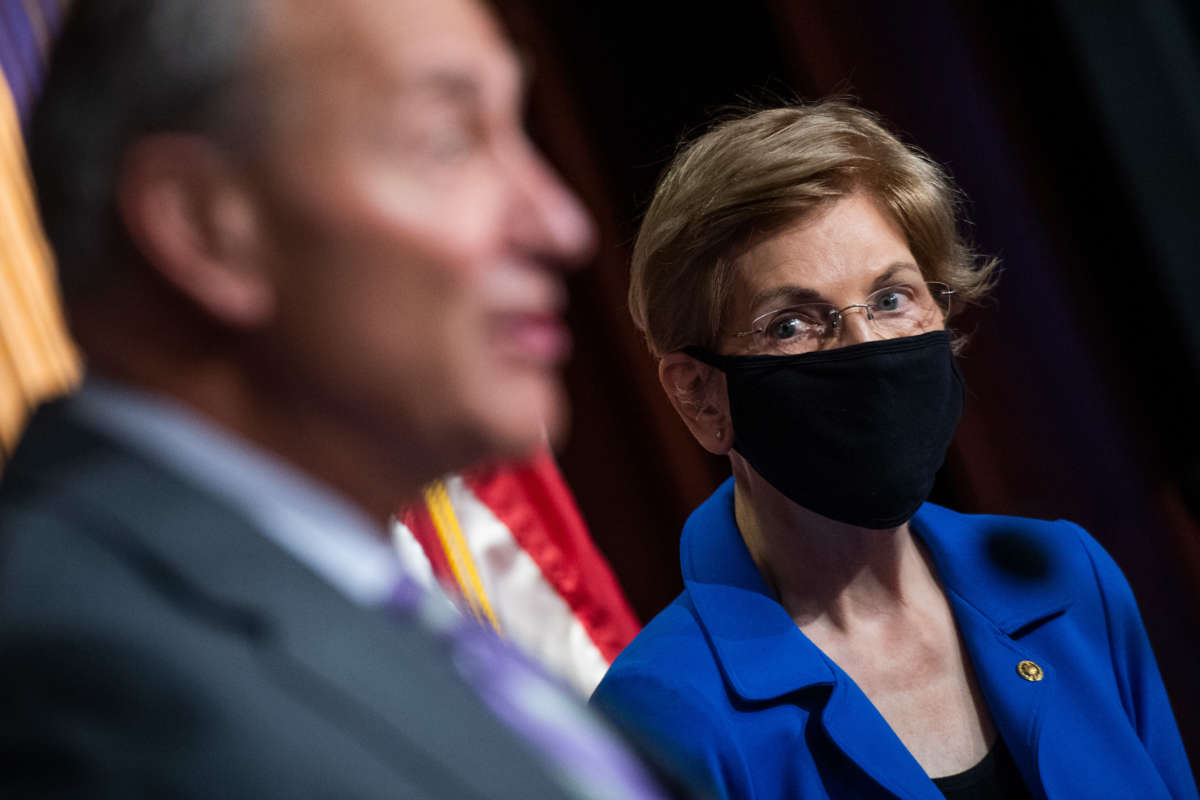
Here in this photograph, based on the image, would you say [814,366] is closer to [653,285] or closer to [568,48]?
[653,285]

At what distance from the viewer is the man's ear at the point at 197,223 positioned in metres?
0.59

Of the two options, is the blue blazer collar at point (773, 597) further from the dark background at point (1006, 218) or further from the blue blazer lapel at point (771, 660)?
the dark background at point (1006, 218)

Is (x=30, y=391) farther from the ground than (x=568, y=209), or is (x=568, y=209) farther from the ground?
(x=568, y=209)

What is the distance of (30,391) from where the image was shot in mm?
1231

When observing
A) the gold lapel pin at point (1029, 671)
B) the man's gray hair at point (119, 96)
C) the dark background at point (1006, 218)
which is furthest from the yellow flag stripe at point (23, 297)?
the gold lapel pin at point (1029, 671)

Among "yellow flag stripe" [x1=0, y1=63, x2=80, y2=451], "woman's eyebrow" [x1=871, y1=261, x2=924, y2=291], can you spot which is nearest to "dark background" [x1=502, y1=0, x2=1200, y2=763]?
"woman's eyebrow" [x1=871, y1=261, x2=924, y2=291]

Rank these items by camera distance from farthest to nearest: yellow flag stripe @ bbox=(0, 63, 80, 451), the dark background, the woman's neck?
the dark background
the woman's neck
yellow flag stripe @ bbox=(0, 63, 80, 451)

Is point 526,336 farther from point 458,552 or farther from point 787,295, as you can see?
point 458,552

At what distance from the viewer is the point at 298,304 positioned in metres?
0.60

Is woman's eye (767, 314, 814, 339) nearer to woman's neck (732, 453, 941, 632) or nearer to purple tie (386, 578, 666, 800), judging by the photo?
woman's neck (732, 453, 941, 632)

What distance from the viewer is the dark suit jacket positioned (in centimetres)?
49

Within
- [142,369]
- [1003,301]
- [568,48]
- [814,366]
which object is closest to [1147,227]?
[1003,301]

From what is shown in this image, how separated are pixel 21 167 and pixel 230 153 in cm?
85

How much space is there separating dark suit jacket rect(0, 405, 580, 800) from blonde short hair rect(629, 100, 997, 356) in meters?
0.94
